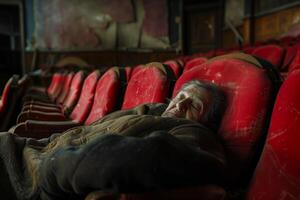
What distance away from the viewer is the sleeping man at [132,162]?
397 mm

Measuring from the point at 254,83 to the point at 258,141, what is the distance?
104 millimetres

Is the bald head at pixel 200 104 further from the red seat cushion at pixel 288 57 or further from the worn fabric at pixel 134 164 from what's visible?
the red seat cushion at pixel 288 57

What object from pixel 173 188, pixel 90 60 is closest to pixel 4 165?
pixel 173 188

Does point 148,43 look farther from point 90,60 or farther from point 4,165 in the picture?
point 4,165

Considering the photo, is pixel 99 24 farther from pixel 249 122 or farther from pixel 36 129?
pixel 249 122

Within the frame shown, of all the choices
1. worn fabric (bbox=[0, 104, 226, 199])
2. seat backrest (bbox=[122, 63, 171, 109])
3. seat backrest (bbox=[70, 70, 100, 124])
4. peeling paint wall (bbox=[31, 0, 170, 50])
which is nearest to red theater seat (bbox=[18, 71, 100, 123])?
seat backrest (bbox=[70, 70, 100, 124])

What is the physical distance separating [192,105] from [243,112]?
0.11 meters

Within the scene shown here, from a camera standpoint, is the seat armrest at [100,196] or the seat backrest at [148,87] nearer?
the seat armrest at [100,196]

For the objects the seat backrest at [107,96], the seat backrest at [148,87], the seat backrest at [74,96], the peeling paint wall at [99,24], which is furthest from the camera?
the peeling paint wall at [99,24]

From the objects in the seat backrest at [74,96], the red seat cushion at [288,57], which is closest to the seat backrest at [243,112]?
the red seat cushion at [288,57]

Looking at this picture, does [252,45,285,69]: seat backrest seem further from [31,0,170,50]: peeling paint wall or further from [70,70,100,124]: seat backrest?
[31,0,170,50]: peeling paint wall

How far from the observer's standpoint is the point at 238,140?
0.58 m

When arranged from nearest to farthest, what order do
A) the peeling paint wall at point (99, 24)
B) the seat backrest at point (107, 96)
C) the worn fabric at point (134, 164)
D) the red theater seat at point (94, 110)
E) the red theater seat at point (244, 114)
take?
the worn fabric at point (134, 164), the red theater seat at point (244, 114), the red theater seat at point (94, 110), the seat backrest at point (107, 96), the peeling paint wall at point (99, 24)

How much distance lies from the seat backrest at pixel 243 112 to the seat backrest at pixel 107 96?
56cm
